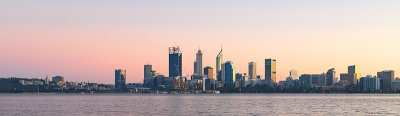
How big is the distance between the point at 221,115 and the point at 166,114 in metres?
12.1

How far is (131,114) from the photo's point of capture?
10594 cm

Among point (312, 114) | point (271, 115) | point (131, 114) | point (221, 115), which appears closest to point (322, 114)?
point (312, 114)

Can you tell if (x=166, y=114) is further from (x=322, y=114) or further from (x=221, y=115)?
(x=322, y=114)

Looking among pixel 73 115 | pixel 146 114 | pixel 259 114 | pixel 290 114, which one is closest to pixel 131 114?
pixel 146 114

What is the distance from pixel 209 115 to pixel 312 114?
2266 centimetres

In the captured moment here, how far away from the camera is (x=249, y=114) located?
10800cm

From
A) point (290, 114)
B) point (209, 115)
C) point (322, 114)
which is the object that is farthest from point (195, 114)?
point (322, 114)

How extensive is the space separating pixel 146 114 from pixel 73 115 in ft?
49.6

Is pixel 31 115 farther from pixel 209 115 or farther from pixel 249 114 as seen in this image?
pixel 249 114

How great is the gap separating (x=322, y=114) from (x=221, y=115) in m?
22.3

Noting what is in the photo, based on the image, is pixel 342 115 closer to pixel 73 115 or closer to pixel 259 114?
A: pixel 259 114

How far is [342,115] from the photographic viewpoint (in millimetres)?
108312

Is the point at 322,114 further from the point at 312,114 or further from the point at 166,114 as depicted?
the point at 166,114

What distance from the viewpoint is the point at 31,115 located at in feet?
352
